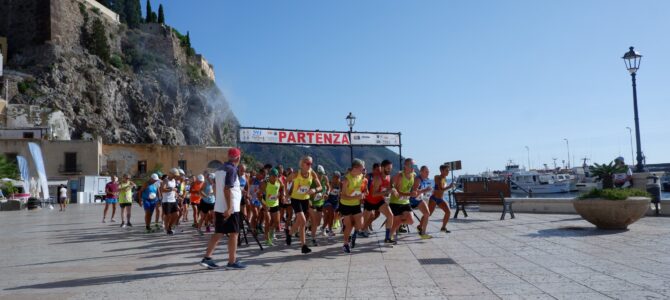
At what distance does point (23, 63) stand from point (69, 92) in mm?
9334

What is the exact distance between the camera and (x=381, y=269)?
22.4ft

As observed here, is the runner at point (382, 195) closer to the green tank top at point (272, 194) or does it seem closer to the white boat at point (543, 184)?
the green tank top at point (272, 194)

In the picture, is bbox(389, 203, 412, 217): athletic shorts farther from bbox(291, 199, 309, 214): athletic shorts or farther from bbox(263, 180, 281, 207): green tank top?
bbox(263, 180, 281, 207): green tank top

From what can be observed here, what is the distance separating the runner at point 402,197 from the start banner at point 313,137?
1821cm

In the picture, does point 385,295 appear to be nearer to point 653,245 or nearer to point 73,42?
point 653,245

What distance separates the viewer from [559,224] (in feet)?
38.7

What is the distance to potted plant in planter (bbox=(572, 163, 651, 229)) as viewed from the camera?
977cm

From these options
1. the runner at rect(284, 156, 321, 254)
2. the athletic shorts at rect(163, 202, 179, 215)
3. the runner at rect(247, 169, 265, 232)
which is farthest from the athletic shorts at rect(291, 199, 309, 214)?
the athletic shorts at rect(163, 202, 179, 215)

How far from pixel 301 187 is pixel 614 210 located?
6.48m

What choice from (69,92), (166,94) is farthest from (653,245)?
(166,94)

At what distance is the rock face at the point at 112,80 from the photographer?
6962 cm

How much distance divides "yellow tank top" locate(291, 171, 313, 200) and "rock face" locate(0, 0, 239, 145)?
6768 cm

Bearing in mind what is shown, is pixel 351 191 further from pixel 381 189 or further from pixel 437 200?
pixel 437 200

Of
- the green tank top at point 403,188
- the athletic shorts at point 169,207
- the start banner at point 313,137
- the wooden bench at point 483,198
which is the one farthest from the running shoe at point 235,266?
the start banner at point 313,137
